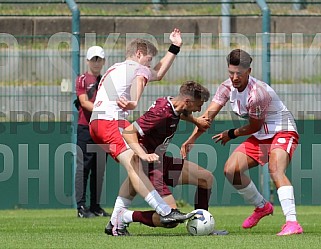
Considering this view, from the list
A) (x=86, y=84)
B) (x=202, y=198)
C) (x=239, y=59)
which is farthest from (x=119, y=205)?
(x=86, y=84)

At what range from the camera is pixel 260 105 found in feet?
33.3

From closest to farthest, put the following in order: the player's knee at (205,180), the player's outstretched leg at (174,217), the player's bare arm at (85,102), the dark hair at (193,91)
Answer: the player's outstretched leg at (174,217) < the dark hair at (193,91) < the player's knee at (205,180) < the player's bare arm at (85,102)

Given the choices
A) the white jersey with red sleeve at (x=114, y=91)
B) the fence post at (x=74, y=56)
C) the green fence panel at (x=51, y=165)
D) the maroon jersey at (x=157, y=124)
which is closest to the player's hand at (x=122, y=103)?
the maroon jersey at (x=157, y=124)

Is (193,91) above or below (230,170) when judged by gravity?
above

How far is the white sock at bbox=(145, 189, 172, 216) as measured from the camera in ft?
30.5

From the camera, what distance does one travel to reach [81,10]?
1596 cm

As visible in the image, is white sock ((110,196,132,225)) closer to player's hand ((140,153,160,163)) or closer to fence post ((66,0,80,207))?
player's hand ((140,153,160,163))

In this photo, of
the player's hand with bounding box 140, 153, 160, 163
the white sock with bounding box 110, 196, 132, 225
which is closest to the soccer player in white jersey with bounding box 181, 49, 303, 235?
the white sock with bounding box 110, 196, 132, 225

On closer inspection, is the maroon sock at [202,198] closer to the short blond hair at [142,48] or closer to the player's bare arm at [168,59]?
the player's bare arm at [168,59]

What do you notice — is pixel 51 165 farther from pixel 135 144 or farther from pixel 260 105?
pixel 135 144

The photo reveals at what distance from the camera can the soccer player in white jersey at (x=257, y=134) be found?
389 inches

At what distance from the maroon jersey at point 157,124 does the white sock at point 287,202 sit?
132cm

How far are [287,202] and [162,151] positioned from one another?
1370 millimetres

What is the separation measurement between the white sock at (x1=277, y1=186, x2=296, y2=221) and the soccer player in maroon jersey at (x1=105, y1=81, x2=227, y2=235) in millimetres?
706
